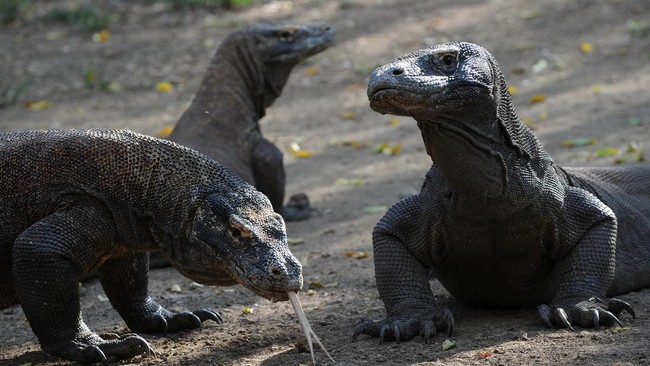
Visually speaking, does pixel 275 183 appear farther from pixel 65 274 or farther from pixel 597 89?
pixel 597 89

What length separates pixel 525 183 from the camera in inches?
205

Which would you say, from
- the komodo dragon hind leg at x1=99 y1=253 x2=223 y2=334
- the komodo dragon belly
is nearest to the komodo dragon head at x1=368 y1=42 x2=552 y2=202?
the komodo dragon belly

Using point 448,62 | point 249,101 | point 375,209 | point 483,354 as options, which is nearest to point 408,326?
point 483,354

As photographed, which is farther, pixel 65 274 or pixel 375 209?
pixel 375 209

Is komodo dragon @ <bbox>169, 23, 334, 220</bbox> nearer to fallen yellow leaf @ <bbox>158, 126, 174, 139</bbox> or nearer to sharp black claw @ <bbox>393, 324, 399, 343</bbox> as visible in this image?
fallen yellow leaf @ <bbox>158, 126, 174, 139</bbox>

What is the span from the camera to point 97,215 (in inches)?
199

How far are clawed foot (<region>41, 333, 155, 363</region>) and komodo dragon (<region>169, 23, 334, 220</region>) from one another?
3.29 metres

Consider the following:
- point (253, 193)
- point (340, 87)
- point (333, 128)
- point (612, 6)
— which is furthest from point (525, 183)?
point (612, 6)

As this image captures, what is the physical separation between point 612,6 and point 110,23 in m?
6.38

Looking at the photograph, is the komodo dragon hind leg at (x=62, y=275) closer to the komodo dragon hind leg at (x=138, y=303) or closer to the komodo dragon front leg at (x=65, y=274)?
the komodo dragon front leg at (x=65, y=274)

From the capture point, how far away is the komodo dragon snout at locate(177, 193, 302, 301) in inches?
179

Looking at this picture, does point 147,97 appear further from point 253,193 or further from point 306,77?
point 253,193

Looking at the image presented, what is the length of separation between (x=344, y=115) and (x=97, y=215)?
6.98 meters

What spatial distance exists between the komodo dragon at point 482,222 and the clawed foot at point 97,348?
0.98 m
